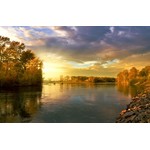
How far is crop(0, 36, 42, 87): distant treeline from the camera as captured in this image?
7488 mm

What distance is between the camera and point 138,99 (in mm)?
7934

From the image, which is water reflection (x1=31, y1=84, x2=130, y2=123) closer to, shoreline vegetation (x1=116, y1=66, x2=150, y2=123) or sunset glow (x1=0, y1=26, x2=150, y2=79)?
shoreline vegetation (x1=116, y1=66, x2=150, y2=123)

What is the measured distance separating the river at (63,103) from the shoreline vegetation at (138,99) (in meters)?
0.27

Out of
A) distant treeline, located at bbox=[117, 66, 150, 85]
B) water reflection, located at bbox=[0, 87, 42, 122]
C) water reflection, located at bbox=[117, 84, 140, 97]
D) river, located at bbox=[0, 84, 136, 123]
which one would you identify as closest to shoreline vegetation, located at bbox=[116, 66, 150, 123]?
distant treeline, located at bbox=[117, 66, 150, 85]

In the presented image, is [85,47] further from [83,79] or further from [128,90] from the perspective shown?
[128,90]

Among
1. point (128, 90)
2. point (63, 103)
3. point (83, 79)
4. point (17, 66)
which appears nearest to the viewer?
point (63, 103)

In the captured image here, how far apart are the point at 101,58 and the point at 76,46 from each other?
79 cm

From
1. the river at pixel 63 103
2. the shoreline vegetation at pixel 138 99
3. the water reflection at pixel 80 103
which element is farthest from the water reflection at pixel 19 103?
the shoreline vegetation at pixel 138 99

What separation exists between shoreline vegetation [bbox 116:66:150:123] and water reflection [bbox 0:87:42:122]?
7.48ft

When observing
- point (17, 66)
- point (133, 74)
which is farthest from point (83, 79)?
point (17, 66)

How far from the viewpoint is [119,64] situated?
287 inches

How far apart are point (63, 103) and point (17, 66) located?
7.86 feet
